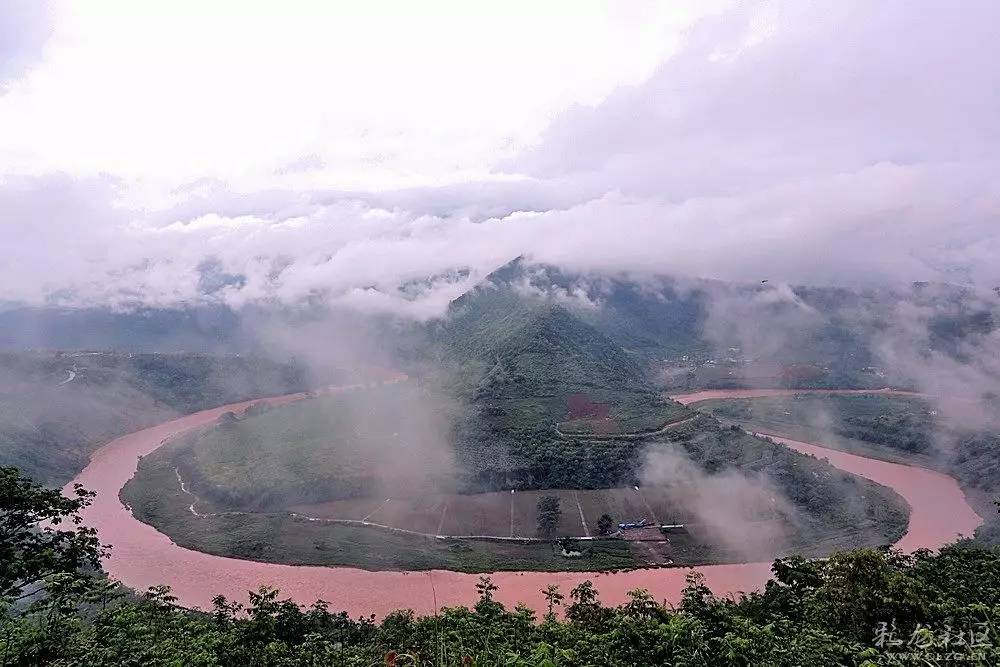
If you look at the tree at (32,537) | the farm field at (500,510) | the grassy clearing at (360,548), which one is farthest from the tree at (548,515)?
the tree at (32,537)

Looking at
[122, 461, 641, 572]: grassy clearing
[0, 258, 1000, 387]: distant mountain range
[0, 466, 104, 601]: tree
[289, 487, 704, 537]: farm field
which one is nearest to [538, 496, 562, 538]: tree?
[289, 487, 704, 537]: farm field

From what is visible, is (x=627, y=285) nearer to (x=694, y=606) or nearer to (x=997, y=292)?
(x=997, y=292)

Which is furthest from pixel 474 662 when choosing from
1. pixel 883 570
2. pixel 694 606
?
pixel 883 570

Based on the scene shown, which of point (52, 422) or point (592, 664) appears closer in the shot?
point (592, 664)

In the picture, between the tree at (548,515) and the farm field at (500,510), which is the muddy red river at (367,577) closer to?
the tree at (548,515)

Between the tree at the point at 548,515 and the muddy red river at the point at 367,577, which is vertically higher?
the tree at the point at 548,515

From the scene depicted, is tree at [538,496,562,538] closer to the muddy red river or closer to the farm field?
the farm field
